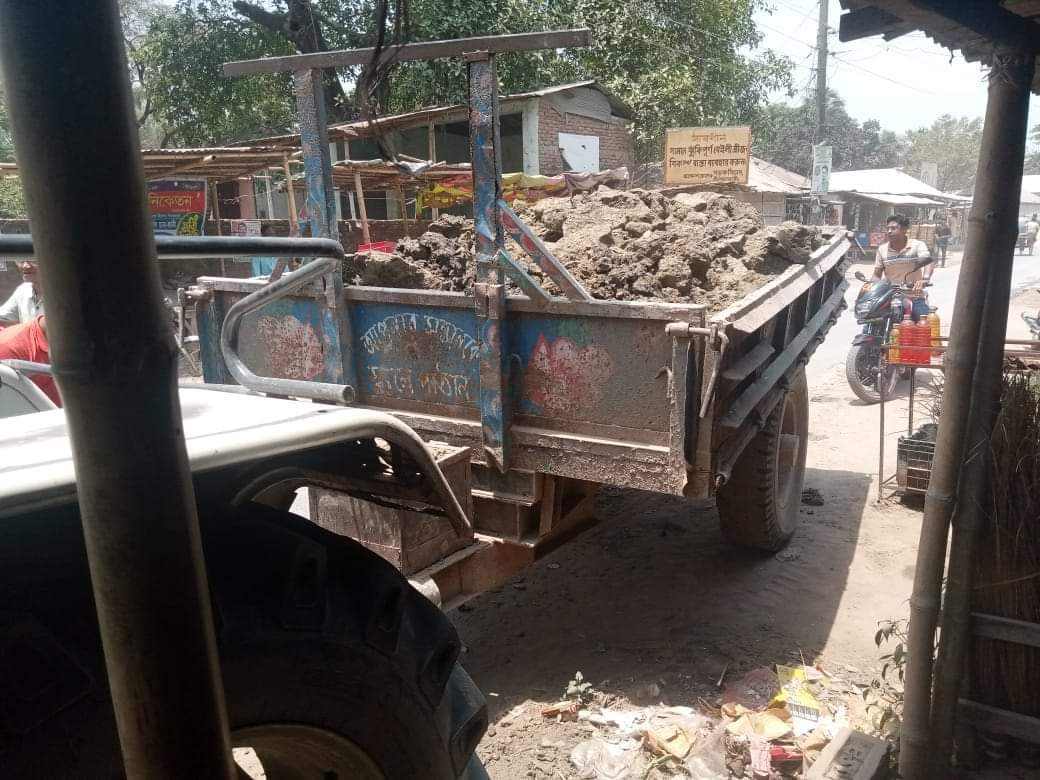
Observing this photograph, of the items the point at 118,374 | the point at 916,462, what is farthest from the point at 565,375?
the point at 916,462

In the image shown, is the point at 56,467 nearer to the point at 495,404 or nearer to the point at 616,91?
the point at 495,404

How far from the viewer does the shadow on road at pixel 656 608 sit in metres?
3.42

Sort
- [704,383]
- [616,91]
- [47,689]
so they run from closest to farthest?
1. [47,689]
2. [704,383]
3. [616,91]

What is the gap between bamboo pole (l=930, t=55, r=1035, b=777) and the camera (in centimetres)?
216

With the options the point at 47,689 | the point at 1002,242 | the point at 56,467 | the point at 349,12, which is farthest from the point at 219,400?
the point at 349,12

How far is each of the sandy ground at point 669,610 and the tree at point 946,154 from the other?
2801 inches

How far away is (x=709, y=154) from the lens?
13109 millimetres

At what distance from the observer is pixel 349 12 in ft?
53.4

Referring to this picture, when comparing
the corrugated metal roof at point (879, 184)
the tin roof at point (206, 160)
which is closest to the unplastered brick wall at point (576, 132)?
the tin roof at point (206, 160)

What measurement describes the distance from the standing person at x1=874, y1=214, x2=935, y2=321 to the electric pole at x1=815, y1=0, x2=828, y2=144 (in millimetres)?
14320

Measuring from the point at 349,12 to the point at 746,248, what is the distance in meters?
14.7

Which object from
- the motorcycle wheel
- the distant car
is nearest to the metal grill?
the motorcycle wheel

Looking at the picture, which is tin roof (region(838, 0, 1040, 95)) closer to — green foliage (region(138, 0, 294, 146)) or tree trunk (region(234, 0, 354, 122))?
tree trunk (region(234, 0, 354, 122))

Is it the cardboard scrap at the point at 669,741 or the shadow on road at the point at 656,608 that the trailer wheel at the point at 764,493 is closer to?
the shadow on road at the point at 656,608
